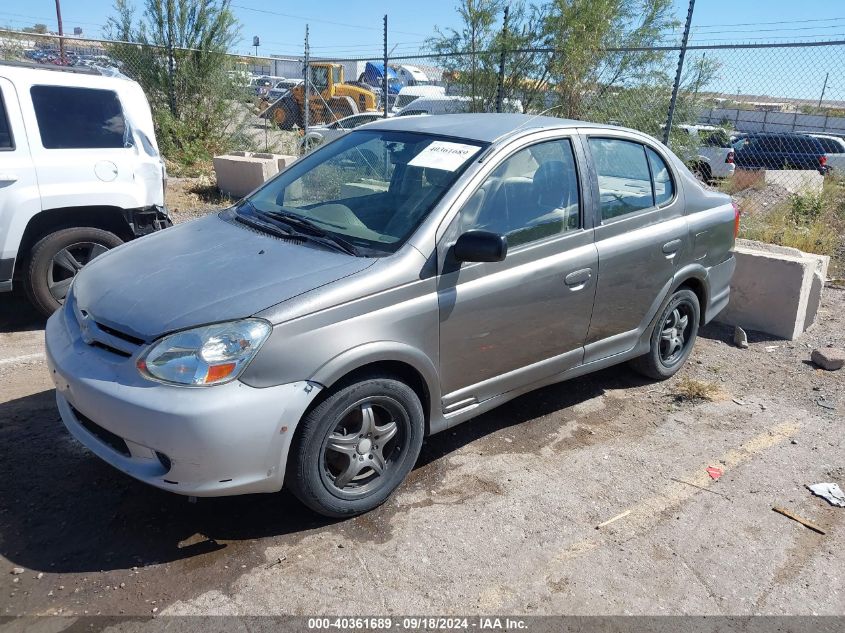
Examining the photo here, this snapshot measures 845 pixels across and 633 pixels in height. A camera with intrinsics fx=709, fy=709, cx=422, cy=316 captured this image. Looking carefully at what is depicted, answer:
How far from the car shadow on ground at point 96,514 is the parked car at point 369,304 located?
389 mm

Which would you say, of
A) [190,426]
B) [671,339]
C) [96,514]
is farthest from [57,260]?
[671,339]

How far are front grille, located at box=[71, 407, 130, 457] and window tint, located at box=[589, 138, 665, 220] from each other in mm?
2901

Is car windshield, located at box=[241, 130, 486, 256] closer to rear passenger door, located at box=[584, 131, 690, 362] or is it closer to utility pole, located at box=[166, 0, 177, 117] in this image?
rear passenger door, located at box=[584, 131, 690, 362]

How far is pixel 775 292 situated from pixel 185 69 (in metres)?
11.9

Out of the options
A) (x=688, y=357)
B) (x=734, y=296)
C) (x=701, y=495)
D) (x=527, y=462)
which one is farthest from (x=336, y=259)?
(x=734, y=296)

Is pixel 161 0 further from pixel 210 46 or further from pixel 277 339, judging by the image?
pixel 277 339

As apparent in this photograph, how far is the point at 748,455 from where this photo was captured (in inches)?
169

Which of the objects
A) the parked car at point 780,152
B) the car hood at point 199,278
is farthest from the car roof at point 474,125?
the parked car at point 780,152

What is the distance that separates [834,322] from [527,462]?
14.2 feet

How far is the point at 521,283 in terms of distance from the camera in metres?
3.76

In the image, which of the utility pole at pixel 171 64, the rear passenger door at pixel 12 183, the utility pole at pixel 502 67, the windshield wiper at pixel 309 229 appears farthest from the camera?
the utility pole at pixel 171 64

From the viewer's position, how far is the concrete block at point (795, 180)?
38.2ft

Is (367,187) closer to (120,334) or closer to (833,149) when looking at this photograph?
(120,334)

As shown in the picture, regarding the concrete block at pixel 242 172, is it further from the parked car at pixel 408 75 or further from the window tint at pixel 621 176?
the parked car at pixel 408 75
